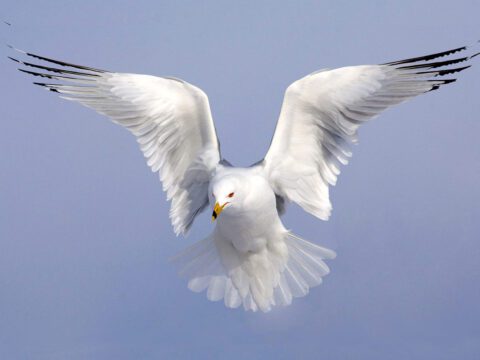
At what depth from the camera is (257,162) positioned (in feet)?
36.6

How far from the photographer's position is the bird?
11.0m

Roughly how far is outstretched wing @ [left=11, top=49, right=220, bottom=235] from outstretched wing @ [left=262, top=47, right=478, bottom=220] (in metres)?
0.69

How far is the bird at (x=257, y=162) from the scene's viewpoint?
432 inches

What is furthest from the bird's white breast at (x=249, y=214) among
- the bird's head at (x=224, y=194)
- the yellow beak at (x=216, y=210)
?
the yellow beak at (x=216, y=210)

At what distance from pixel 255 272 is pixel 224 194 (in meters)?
1.47

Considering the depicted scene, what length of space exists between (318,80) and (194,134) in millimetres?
1406

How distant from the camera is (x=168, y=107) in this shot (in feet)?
37.3

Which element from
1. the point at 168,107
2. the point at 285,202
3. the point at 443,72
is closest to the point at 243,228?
the point at 285,202

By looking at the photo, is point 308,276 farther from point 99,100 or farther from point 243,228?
point 99,100

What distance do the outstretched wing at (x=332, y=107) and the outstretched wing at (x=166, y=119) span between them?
689mm

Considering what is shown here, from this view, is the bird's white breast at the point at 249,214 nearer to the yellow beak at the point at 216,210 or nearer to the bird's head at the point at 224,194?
the bird's head at the point at 224,194

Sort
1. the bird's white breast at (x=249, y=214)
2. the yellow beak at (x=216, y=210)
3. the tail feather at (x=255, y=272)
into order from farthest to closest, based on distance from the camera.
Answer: the tail feather at (x=255, y=272)
the bird's white breast at (x=249, y=214)
the yellow beak at (x=216, y=210)

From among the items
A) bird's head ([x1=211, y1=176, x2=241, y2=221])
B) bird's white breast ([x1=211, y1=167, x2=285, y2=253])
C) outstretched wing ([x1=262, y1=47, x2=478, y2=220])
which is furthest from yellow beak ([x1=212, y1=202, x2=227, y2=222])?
outstretched wing ([x1=262, y1=47, x2=478, y2=220])

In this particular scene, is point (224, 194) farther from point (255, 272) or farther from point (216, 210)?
point (255, 272)
